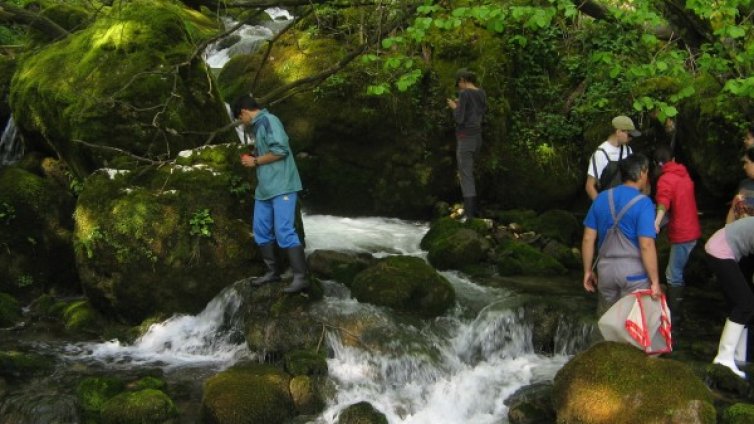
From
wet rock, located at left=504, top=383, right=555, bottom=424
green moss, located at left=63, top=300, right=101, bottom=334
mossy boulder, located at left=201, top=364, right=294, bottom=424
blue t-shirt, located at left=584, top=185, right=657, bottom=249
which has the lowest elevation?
wet rock, located at left=504, top=383, right=555, bottom=424

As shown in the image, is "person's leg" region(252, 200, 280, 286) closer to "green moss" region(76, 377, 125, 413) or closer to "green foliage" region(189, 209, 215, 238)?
"green foliage" region(189, 209, 215, 238)

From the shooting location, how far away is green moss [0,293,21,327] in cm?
839

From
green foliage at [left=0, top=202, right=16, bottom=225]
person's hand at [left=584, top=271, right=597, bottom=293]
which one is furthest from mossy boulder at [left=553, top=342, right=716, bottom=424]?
green foliage at [left=0, top=202, right=16, bottom=225]

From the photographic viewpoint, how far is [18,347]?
25.2 ft

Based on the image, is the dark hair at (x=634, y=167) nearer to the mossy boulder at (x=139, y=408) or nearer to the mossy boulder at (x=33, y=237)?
the mossy boulder at (x=139, y=408)

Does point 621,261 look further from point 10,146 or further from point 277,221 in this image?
point 10,146

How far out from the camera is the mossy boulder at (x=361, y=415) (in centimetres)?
611

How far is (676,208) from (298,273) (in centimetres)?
430

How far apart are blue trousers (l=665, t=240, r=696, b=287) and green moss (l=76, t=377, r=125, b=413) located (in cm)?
611

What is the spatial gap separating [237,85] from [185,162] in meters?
4.58

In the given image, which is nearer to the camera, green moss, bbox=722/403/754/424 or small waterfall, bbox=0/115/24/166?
green moss, bbox=722/403/754/424

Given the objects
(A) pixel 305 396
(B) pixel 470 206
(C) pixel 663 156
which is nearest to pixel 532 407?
(A) pixel 305 396

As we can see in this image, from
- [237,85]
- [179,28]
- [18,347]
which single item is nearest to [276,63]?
[237,85]

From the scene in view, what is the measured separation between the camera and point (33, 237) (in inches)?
389
